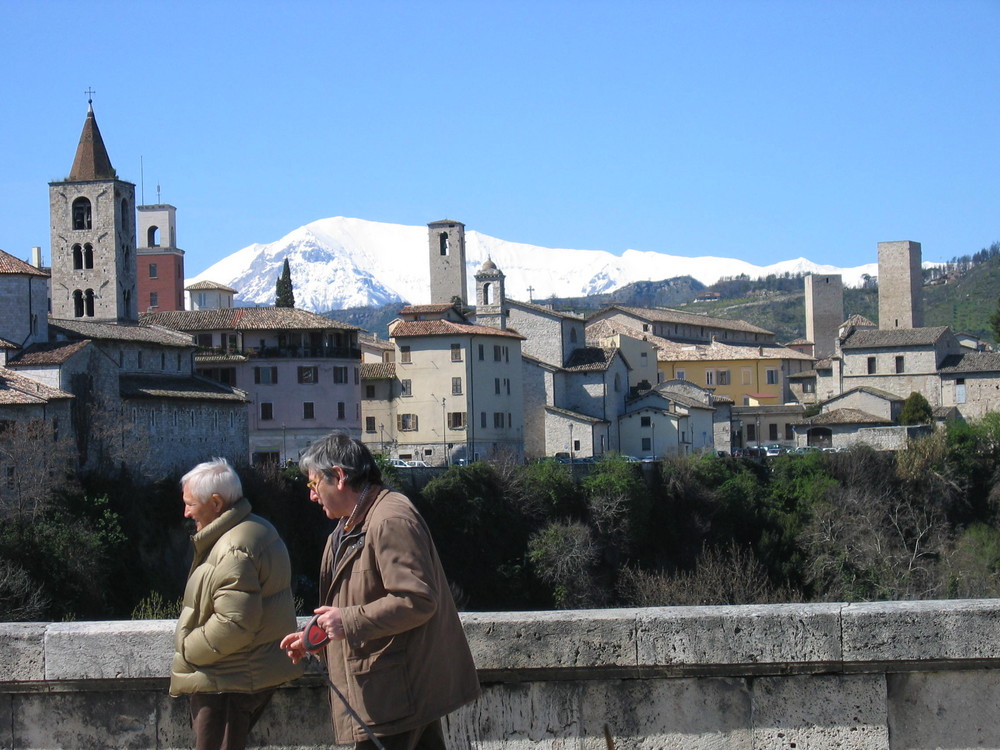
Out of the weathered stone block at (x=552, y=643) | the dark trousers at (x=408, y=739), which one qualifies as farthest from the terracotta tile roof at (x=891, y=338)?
the dark trousers at (x=408, y=739)

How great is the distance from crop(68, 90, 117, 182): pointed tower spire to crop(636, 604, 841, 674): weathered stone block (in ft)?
181

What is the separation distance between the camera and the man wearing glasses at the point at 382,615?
17.0 feet

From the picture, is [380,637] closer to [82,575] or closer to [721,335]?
[82,575]

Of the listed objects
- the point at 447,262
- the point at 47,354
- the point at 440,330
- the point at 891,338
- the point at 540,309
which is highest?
the point at 447,262

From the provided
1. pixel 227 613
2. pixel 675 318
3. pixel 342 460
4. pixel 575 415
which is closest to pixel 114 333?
pixel 575 415

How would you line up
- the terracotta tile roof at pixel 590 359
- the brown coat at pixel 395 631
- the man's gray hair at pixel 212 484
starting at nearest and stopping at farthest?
the brown coat at pixel 395 631 < the man's gray hair at pixel 212 484 < the terracotta tile roof at pixel 590 359

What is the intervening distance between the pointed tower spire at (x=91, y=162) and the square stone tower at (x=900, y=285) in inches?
2610

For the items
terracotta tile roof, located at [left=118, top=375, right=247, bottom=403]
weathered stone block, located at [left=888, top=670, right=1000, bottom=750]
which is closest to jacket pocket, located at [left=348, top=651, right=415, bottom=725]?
weathered stone block, located at [left=888, top=670, right=1000, bottom=750]

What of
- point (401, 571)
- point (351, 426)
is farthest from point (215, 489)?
point (351, 426)

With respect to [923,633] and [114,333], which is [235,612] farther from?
[114,333]

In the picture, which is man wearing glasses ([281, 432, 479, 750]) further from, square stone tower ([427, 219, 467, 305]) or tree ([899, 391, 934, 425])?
square stone tower ([427, 219, 467, 305])

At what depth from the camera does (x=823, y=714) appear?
633 cm

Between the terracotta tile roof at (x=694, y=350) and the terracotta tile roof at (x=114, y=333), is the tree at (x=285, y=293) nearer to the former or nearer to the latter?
the terracotta tile roof at (x=694, y=350)

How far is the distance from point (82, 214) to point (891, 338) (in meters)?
51.4
